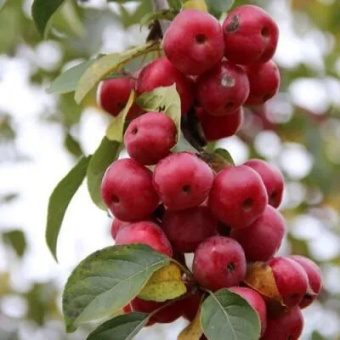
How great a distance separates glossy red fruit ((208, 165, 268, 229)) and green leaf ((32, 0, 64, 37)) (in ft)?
1.42

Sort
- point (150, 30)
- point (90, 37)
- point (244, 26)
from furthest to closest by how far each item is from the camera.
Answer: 1. point (90, 37)
2. point (150, 30)
3. point (244, 26)

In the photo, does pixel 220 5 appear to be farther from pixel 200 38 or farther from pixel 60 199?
pixel 60 199

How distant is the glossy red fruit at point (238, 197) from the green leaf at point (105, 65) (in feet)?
0.80

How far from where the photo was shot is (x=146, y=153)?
1118 mm

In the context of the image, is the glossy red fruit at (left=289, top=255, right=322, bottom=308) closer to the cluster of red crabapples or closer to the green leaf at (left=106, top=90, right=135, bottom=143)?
the cluster of red crabapples

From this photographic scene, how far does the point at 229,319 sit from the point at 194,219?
136 mm

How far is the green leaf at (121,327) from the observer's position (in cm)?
111

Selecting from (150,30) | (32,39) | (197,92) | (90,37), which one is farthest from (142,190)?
(32,39)

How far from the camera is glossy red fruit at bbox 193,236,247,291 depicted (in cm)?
107

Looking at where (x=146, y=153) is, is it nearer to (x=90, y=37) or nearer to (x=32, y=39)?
(x=90, y=37)

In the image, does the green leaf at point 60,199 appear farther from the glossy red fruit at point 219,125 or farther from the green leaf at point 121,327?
the green leaf at point 121,327

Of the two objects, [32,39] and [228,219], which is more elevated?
[228,219]

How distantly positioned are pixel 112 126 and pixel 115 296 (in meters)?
0.29

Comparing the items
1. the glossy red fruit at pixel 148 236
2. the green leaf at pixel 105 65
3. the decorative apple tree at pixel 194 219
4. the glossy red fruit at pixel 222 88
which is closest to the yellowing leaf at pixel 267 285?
the decorative apple tree at pixel 194 219
